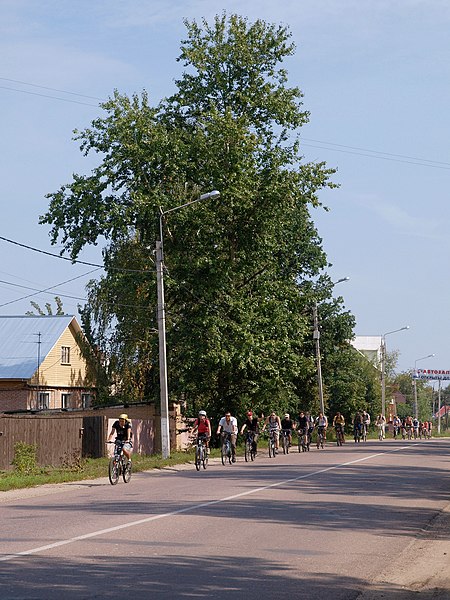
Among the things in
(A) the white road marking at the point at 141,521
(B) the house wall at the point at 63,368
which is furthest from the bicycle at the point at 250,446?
(B) the house wall at the point at 63,368

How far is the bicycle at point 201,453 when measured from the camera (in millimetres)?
30578

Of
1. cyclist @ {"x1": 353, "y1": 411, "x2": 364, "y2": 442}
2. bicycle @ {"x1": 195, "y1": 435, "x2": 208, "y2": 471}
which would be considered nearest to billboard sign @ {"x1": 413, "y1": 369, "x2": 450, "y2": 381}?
cyclist @ {"x1": 353, "y1": 411, "x2": 364, "y2": 442}

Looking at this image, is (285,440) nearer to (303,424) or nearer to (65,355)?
(303,424)

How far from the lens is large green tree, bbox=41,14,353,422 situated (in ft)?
141

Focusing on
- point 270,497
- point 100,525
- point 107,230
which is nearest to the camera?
point 100,525

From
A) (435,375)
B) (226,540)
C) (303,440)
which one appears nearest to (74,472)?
(226,540)

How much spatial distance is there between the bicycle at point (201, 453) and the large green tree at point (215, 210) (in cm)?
1085

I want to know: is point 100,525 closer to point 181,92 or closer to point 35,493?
point 35,493

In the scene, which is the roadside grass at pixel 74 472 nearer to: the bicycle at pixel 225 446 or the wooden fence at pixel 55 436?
the wooden fence at pixel 55 436

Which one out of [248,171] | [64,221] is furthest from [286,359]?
[64,221]

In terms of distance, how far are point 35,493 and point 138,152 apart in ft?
76.2

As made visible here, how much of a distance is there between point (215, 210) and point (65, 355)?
1753cm

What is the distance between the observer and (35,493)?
22.6 metres

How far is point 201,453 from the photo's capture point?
30656 mm
